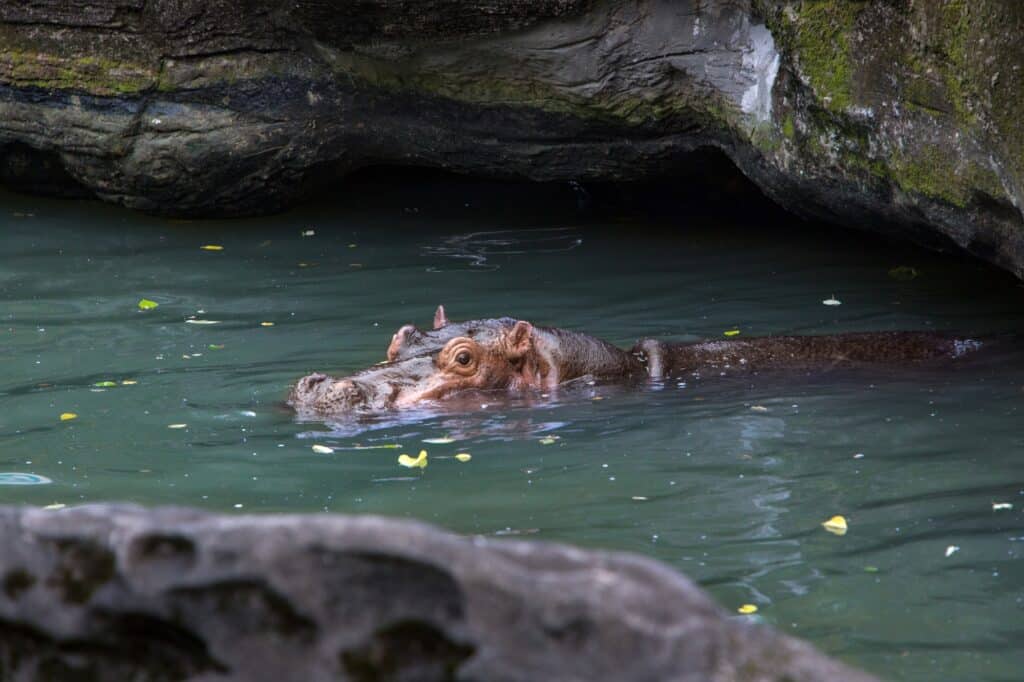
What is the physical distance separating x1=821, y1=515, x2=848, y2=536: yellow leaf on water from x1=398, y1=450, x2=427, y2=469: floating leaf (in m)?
1.84

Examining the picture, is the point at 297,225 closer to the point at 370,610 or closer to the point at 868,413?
the point at 868,413

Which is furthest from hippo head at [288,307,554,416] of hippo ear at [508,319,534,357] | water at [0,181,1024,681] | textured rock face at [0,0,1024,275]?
textured rock face at [0,0,1024,275]

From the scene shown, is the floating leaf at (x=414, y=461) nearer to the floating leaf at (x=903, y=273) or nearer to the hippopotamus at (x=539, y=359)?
the hippopotamus at (x=539, y=359)

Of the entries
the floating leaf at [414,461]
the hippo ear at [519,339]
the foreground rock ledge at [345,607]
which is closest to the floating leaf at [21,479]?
the floating leaf at [414,461]

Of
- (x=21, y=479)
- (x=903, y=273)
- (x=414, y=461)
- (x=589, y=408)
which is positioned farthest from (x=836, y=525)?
(x=903, y=273)

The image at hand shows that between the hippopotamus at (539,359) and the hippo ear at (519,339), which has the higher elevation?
the hippo ear at (519,339)

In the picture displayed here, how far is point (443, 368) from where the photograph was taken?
24.5 feet

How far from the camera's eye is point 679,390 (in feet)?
24.8

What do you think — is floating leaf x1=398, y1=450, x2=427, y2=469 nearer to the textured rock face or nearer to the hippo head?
the hippo head

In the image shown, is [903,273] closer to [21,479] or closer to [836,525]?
[836,525]

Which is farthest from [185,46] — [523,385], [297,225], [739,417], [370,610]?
[370,610]

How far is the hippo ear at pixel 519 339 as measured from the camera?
24.8 ft

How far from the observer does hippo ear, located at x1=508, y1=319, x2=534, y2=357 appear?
24.8 feet

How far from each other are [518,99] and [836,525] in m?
5.89
